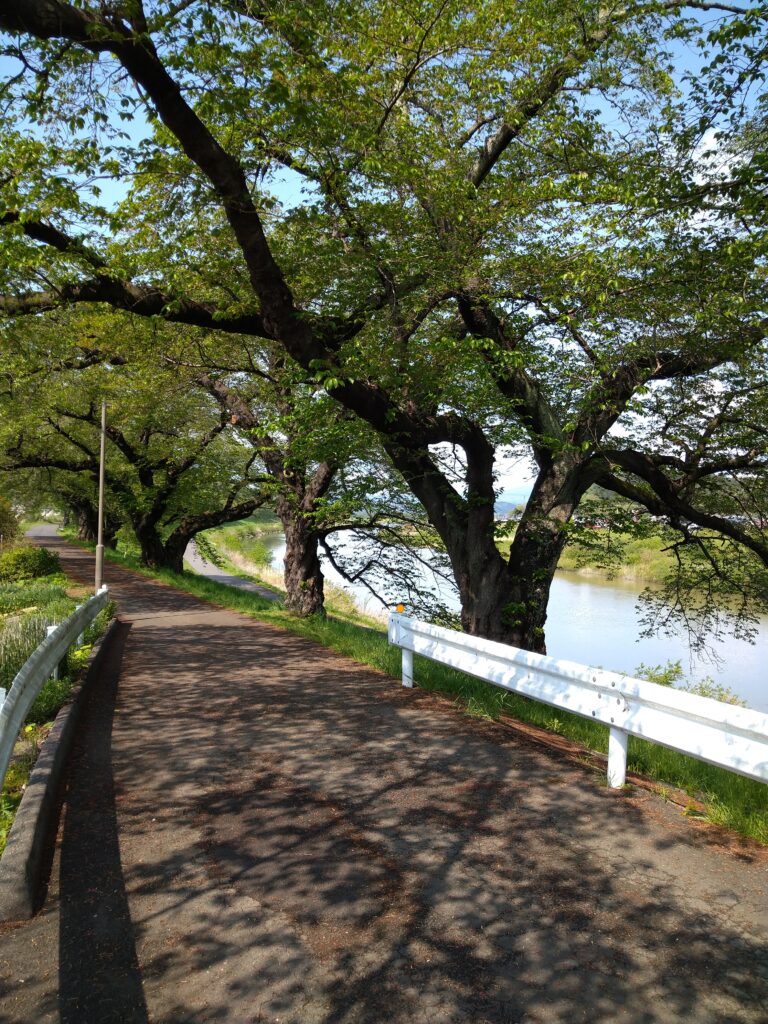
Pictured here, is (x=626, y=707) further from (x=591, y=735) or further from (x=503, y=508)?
(x=503, y=508)

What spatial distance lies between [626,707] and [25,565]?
68.8ft

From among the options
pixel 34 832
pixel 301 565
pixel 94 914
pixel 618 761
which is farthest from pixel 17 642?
pixel 301 565

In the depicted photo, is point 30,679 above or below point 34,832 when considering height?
above

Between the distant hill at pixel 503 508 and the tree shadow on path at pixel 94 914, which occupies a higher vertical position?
the distant hill at pixel 503 508

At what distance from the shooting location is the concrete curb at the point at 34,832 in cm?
359

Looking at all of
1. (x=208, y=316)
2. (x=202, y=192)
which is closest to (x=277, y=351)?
(x=208, y=316)

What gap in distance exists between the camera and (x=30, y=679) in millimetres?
6148

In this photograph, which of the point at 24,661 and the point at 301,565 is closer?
the point at 24,661

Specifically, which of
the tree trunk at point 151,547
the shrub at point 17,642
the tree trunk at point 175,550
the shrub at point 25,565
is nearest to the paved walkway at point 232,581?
the tree trunk at point 175,550

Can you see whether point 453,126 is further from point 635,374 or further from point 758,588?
point 758,588

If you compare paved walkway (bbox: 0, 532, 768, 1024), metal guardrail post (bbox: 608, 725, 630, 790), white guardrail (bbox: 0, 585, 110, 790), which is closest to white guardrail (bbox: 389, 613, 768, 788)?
metal guardrail post (bbox: 608, 725, 630, 790)

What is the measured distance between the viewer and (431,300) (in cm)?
1010

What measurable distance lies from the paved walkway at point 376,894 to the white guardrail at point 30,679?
0.66 metres

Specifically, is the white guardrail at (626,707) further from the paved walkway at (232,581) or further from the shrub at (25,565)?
the shrub at (25,565)
